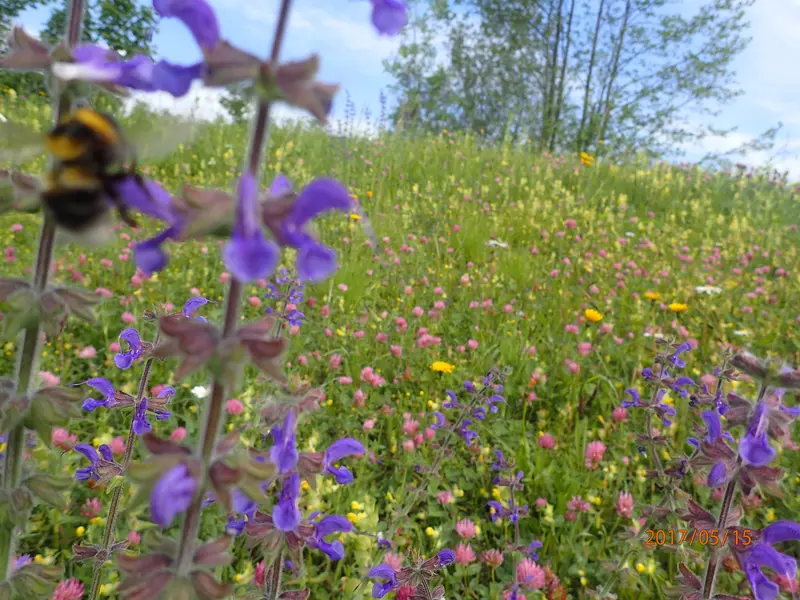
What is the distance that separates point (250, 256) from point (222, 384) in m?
0.19

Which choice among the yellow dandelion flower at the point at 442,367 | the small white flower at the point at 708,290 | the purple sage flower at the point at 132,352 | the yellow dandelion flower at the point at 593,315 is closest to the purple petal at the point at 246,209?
the purple sage flower at the point at 132,352

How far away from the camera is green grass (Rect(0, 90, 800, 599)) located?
2.52 m

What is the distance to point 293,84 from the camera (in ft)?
2.28

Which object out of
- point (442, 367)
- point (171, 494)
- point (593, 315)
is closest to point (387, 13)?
point (171, 494)

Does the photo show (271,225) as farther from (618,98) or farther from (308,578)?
(618,98)

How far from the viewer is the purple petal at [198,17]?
761 mm

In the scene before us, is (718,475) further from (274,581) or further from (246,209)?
(246,209)

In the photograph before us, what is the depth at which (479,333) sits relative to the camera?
4.07 metres

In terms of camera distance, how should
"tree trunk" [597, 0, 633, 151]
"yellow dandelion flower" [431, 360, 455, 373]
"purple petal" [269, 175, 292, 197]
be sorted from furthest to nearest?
1. "tree trunk" [597, 0, 633, 151]
2. "yellow dandelion flower" [431, 360, 455, 373]
3. "purple petal" [269, 175, 292, 197]

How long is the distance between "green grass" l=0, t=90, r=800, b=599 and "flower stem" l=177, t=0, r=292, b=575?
0.80 metres

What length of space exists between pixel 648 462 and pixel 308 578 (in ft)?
6.69

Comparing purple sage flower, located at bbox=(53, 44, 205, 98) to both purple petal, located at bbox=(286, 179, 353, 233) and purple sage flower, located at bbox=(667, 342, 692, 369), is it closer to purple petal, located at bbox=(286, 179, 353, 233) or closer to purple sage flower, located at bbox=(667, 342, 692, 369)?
purple petal, located at bbox=(286, 179, 353, 233)

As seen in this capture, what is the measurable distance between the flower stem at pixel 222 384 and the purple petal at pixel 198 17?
0.11m

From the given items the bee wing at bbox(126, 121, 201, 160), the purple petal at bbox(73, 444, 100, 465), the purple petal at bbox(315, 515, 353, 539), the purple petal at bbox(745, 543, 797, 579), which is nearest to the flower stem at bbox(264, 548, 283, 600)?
the purple petal at bbox(315, 515, 353, 539)
